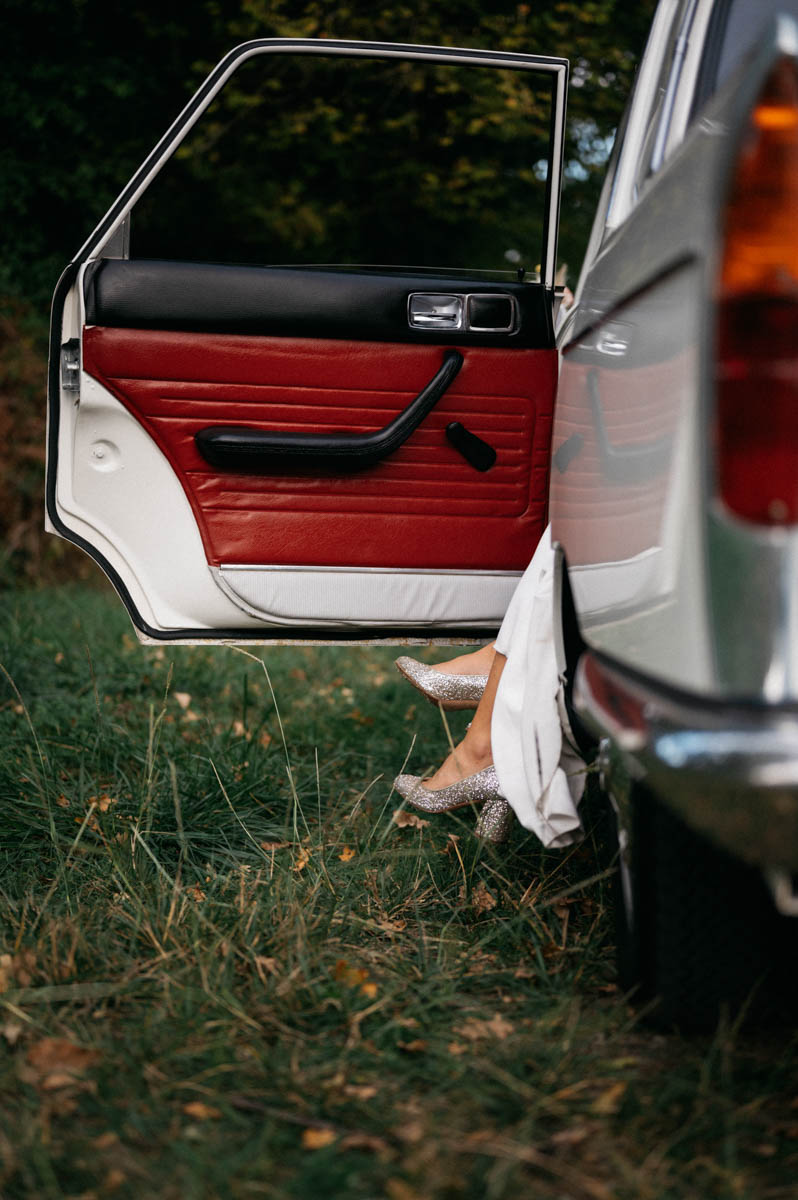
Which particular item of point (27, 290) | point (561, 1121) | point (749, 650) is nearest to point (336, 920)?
point (561, 1121)

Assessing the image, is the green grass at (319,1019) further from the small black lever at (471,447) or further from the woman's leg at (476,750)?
the small black lever at (471,447)

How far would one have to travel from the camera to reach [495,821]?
7.43ft

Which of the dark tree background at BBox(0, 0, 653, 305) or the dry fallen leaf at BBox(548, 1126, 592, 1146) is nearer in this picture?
the dry fallen leaf at BBox(548, 1126, 592, 1146)

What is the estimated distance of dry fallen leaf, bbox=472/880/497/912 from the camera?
7.04 feet

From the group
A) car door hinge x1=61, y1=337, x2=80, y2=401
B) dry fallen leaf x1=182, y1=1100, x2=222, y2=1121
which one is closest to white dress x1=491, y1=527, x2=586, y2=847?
dry fallen leaf x1=182, y1=1100, x2=222, y2=1121

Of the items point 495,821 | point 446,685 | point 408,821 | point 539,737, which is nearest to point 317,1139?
point 539,737

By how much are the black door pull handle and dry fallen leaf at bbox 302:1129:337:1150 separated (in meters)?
1.45

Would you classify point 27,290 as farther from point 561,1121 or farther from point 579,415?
point 561,1121

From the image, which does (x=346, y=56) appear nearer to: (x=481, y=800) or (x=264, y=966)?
(x=481, y=800)

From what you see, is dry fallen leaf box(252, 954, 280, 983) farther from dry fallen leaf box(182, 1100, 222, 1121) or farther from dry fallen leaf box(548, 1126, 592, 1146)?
dry fallen leaf box(548, 1126, 592, 1146)

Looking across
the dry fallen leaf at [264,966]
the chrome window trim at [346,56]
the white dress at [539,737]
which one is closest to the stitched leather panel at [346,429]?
the chrome window trim at [346,56]

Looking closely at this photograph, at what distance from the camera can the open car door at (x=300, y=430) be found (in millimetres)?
2385

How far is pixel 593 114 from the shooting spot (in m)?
8.05

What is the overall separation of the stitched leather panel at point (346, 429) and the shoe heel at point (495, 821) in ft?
1.92
